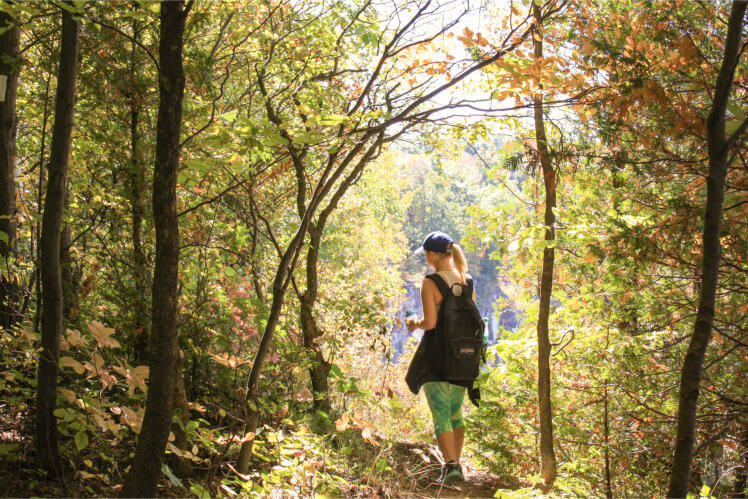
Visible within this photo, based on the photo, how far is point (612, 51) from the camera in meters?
2.47

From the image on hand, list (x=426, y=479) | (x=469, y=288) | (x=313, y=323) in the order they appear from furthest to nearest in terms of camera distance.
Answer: (x=313, y=323) → (x=426, y=479) → (x=469, y=288)

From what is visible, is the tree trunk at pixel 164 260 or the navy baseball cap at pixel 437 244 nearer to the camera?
the tree trunk at pixel 164 260

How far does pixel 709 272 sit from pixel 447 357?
1899 mm

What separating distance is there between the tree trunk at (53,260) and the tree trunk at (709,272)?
2516mm

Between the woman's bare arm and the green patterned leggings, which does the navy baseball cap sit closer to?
the woman's bare arm

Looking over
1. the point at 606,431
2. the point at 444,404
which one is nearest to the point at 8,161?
the point at 444,404

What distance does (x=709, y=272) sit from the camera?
1655 millimetres

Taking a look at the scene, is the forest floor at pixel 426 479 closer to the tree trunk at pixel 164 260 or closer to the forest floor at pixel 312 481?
the forest floor at pixel 312 481

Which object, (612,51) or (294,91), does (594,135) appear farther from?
(294,91)

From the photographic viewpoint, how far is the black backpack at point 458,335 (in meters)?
3.28

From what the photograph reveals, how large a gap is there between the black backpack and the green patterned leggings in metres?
0.10

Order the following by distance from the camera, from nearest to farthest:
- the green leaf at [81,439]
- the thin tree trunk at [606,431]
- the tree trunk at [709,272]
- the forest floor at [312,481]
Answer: the tree trunk at [709,272] < the green leaf at [81,439] < the forest floor at [312,481] < the thin tree trunk at [606,431]

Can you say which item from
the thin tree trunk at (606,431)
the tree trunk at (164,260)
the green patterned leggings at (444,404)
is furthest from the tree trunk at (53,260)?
the thin tree trunk at (606,431)

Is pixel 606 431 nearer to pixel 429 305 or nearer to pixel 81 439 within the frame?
pixel 429 305
